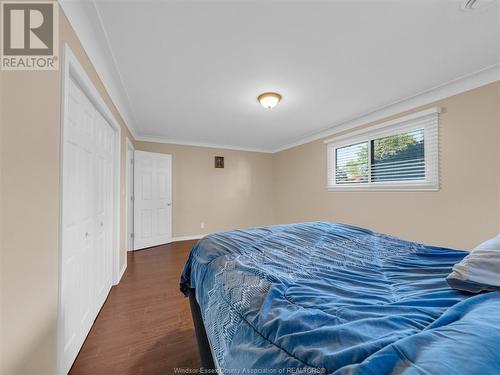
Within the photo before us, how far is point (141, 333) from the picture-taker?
A: 5.62 ft

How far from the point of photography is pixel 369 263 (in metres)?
1.10

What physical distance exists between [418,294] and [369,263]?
331mm

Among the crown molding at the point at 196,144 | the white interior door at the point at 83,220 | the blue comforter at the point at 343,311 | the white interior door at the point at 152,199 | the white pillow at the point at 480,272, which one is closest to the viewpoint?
the blue comforter at the point at 343,311

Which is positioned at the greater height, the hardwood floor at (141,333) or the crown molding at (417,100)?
the crown molding at (417,100)

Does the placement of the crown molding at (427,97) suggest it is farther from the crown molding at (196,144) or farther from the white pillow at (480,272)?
the white pillow at (480,272)

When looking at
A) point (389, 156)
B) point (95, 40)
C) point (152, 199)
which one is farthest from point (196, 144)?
point (389, 156)

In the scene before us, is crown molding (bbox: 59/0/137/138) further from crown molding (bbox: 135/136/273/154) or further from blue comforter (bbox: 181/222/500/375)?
crown molding (bbox: 135/136/273/154)

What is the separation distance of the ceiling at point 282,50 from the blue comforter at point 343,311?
65.6 inches

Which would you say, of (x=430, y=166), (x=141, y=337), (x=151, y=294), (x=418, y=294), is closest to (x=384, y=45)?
(x=430, y=166)

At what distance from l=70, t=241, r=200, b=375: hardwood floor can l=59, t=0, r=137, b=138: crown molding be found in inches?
88.9

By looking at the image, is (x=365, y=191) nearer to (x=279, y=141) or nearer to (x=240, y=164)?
(x=279, y=141)

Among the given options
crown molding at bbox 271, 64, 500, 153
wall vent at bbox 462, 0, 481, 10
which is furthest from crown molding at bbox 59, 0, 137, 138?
crown molding at bbox 271, 64, 500, 153

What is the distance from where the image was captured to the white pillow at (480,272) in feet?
2.41


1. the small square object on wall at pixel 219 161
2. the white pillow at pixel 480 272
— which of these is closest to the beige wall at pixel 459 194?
the white pillow at pixel 480 272
